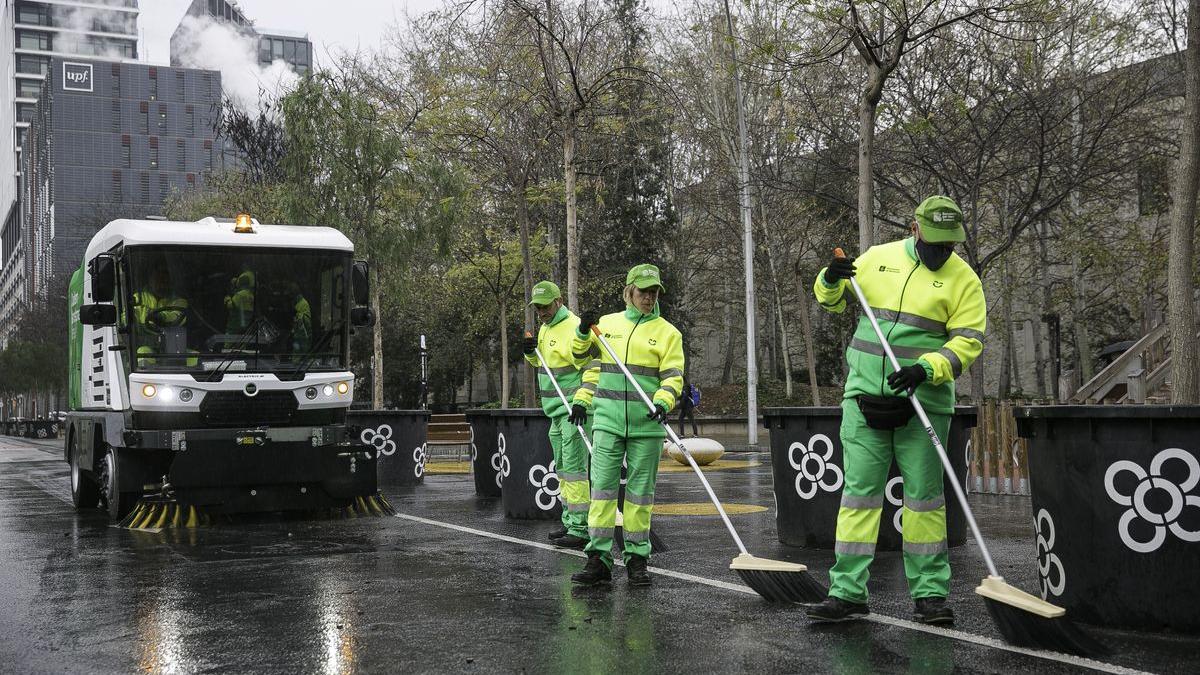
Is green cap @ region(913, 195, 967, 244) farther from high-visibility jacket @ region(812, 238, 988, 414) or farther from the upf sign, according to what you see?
the upf sign

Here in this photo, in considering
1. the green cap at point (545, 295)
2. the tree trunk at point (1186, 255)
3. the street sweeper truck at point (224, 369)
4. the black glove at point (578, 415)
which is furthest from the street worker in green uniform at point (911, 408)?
the street sweeper truck at point (224, 369)

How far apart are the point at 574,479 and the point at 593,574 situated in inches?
82.8

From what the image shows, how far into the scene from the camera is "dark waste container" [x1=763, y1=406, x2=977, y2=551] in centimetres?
921

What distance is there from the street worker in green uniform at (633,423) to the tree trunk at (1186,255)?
5062 mm

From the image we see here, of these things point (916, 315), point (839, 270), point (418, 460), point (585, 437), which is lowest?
point (418, 460)

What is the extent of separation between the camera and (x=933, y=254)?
20.7ft

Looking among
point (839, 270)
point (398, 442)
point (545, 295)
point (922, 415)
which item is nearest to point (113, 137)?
point (398, 442)

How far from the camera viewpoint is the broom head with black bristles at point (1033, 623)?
5383 millimetres

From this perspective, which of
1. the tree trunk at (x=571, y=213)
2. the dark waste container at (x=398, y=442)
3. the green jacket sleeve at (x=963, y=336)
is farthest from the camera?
the tree trunk at (x=571, y=213)

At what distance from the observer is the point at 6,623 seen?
22.0 ft

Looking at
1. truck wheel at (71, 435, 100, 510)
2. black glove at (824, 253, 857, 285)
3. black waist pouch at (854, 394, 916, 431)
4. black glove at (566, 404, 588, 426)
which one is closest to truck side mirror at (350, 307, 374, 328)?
truck wheel at (71, 435, 100, 510)

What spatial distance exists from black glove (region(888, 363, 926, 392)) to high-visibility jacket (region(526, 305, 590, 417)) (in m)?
4.47

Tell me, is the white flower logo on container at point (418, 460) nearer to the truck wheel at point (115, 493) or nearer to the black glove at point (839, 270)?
the truck wheel at point (115, 493)

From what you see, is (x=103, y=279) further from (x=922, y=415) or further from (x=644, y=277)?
(x=922, y=415)
